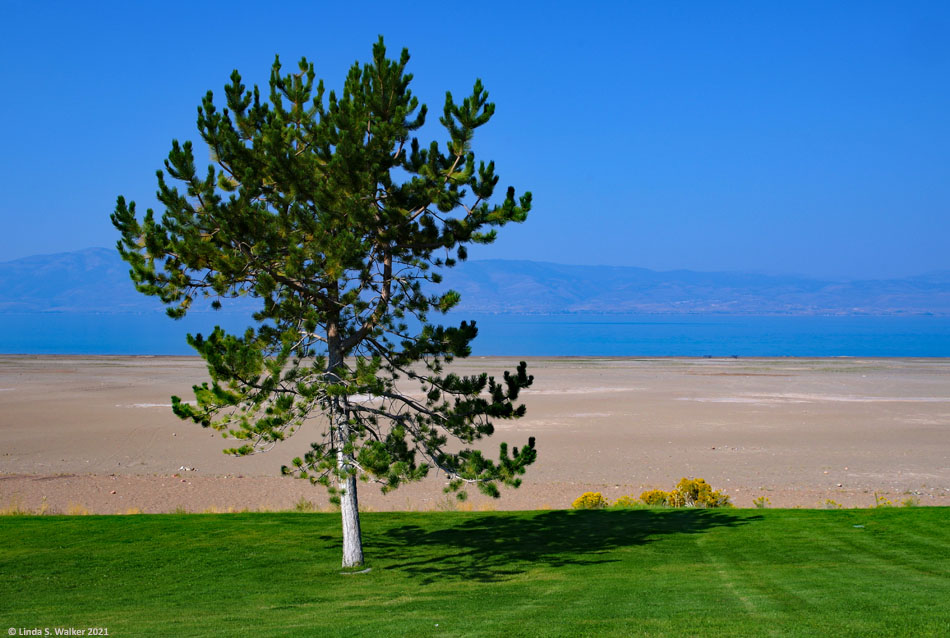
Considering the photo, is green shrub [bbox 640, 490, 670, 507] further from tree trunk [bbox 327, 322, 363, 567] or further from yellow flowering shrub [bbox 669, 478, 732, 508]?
tree trunk [bbox 327, 322, 363, 567]

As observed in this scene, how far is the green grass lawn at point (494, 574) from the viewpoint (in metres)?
8.48

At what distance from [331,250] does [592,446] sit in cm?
2006

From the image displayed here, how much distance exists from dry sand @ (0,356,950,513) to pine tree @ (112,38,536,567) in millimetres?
7771

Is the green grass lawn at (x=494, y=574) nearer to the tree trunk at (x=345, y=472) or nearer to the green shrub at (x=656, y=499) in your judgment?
the tree trunk at (x=345, y=472)

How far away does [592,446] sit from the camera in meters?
28.1

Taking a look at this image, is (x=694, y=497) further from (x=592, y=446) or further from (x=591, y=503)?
(x=592, y=446)

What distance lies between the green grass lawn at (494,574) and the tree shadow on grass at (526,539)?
0.16 ft

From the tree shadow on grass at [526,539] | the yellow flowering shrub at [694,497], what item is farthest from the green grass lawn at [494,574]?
the yellow flowering shrub at [694,497]

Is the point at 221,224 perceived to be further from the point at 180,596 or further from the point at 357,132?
the point at 180,596

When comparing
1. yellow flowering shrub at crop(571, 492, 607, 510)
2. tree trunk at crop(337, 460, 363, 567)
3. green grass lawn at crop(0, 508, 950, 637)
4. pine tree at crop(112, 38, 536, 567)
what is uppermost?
pine tree at crop(112, 38, 536, 567)

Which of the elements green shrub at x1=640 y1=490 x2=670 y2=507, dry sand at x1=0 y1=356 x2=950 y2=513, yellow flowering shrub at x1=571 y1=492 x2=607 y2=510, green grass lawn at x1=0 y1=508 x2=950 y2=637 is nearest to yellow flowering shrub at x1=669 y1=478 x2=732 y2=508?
green shrub at x1=640 y1=490 x2=670 y2=507

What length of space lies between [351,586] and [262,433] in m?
2.47

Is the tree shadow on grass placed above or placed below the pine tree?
below

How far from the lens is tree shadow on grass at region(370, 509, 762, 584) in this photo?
39.8 feet
